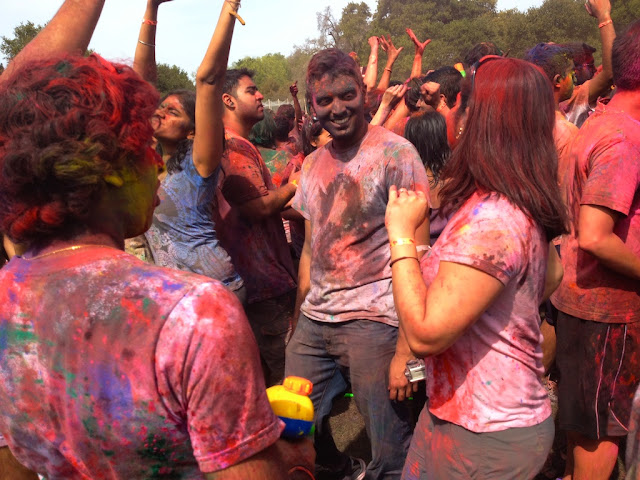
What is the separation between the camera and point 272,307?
3.95 metres

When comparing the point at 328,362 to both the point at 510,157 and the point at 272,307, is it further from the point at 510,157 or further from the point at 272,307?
the point at 510,157

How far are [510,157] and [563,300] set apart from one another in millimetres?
1334

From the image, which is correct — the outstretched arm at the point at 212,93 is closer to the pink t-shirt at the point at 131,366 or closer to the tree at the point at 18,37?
the pink t-shirt at the point at 131,366

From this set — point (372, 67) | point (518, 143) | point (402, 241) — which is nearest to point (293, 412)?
point (402, 241)

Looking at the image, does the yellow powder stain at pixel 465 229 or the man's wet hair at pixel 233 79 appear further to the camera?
the man's wet hair at pixel 233 79

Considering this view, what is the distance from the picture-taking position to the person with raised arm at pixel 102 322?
116 cm

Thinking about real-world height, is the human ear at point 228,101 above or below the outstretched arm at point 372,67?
below

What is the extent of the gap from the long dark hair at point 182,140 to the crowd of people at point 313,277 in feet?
0.06

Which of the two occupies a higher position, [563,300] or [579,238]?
[579,238]

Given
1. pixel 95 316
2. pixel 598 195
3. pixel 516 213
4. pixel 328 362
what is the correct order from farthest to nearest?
pixel 328 362 → pixel 598 195 → pixel 516 213 → pixel 95 316

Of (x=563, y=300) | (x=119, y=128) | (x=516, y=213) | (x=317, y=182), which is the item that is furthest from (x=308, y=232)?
(x=119, y=128)

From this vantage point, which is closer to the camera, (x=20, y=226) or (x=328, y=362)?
(x=20, y=226)

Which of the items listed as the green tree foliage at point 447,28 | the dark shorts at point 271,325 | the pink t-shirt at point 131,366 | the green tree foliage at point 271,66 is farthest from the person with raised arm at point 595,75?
the green tree foliage at point 271,66

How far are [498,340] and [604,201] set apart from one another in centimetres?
104
